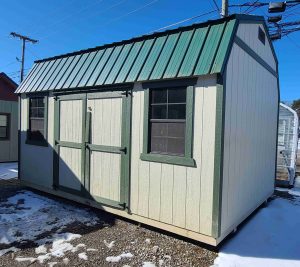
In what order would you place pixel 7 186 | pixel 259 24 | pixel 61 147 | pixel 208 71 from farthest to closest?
pixel 7 186 → pixel 61 147 → pixel 259 24 → pixel 208 71

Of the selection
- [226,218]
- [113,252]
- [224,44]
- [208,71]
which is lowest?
[113,252]

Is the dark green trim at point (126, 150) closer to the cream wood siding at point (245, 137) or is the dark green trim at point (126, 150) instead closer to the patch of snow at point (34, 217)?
the patch of snow at point (34, 217)

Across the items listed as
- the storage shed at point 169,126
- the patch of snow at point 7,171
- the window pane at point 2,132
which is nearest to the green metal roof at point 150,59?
the storage shed at point 169,126

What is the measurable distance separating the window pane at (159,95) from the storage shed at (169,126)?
0.02 meters

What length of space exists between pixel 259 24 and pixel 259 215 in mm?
3581

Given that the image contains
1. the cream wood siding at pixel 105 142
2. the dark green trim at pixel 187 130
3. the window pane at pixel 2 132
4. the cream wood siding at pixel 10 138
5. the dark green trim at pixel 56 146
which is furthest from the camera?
the window pane at pixel 2 132

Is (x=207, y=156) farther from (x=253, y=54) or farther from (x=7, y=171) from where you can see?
(x=7, y=171)

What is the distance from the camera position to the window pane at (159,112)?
14.7 feet

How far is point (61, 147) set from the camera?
6.19m

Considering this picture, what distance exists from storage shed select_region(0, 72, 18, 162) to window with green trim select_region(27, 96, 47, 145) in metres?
5.34

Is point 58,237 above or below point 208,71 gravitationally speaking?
below

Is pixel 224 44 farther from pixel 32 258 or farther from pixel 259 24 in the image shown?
pixel 32 258

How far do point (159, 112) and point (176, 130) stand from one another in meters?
0.42

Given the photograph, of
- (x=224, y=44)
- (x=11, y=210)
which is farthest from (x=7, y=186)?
(x=224, y=44)
